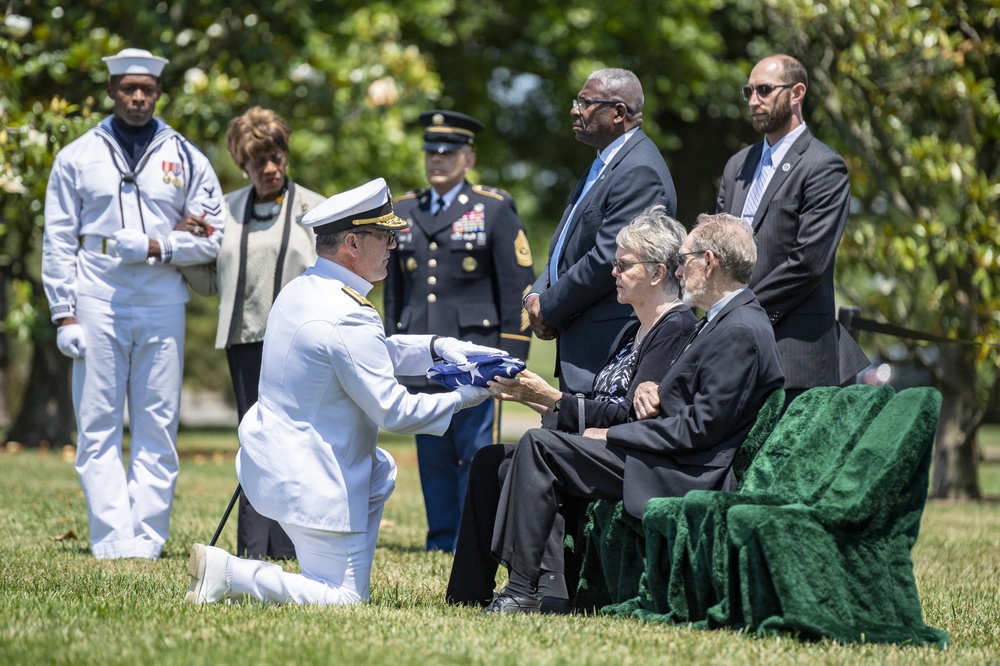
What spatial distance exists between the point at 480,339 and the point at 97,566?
2.45 meters

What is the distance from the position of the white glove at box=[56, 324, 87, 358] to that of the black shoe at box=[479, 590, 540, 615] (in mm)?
2893

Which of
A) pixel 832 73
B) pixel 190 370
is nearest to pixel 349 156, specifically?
pixel 832 73

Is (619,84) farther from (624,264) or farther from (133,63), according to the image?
(133,63)

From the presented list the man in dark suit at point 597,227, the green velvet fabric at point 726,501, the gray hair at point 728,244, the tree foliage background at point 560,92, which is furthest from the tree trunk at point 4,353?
the green velvet fabric at point 726,501

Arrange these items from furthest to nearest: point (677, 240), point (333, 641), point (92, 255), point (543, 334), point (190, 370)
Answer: point (190, 370) < point (92, 255) < point (543, 334) < point (677, 240) < point (333, 641)

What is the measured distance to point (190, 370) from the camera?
105 ft

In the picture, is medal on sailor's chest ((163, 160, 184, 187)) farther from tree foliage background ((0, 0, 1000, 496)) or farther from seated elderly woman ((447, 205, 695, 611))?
seated elderly woman ((447, 205, 695, 611))

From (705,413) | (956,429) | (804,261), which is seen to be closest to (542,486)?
(705,413)

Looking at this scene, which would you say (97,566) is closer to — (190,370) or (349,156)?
(349,156)

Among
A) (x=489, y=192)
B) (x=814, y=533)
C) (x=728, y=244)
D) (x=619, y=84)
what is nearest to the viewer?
(x=814, y=533)

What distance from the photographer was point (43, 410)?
16.6 meters

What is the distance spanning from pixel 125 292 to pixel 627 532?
10.5ft

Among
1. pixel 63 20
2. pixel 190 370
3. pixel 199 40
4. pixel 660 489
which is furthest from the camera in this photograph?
pixel 190 370

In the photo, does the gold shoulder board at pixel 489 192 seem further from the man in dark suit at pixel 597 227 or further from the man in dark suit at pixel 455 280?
the man in dark suit at pixel 597 227
